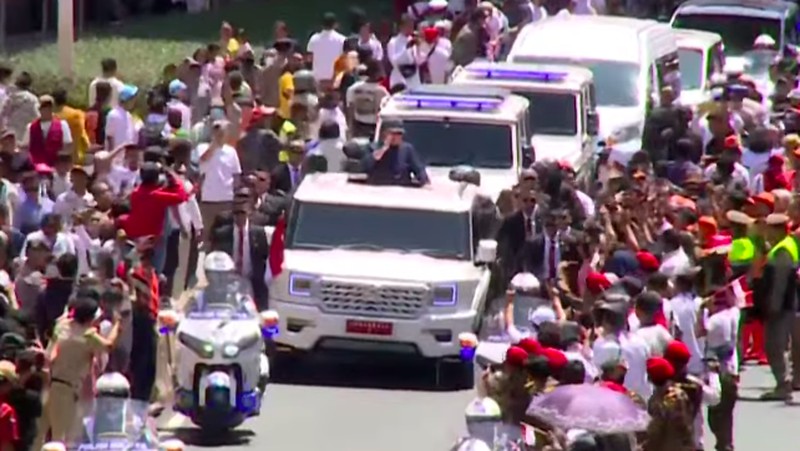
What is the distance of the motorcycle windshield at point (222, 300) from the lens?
2078 centimetres

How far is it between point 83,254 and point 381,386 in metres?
2.93

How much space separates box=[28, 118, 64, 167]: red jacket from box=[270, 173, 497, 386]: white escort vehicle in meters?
2.86

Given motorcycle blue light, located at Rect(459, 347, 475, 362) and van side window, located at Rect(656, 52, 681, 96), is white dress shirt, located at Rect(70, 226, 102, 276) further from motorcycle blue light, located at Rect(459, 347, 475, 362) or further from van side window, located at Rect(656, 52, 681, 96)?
van side window, located at Rect(656, 52, 681, 96)

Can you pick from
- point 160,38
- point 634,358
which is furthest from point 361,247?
point 160,38

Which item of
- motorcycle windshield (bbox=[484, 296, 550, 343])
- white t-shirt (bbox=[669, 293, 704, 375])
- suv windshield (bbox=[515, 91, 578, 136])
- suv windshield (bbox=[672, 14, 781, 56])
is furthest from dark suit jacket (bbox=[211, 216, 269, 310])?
suv windshield (bbox=[672, 14, 781, 56])

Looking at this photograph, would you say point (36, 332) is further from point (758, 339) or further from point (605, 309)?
point (758, 339)

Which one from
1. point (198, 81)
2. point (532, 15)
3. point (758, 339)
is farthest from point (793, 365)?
point (532, 15)

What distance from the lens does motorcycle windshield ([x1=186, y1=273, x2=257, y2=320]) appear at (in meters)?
20.8

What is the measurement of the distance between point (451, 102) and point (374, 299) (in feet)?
14.4

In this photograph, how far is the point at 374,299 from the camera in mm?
23031

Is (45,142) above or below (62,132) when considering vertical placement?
below

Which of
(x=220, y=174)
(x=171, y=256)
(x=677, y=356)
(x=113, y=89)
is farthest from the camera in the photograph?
(x=113, y=89)

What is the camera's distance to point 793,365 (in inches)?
945

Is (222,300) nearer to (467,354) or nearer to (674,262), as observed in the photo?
(467,354)
